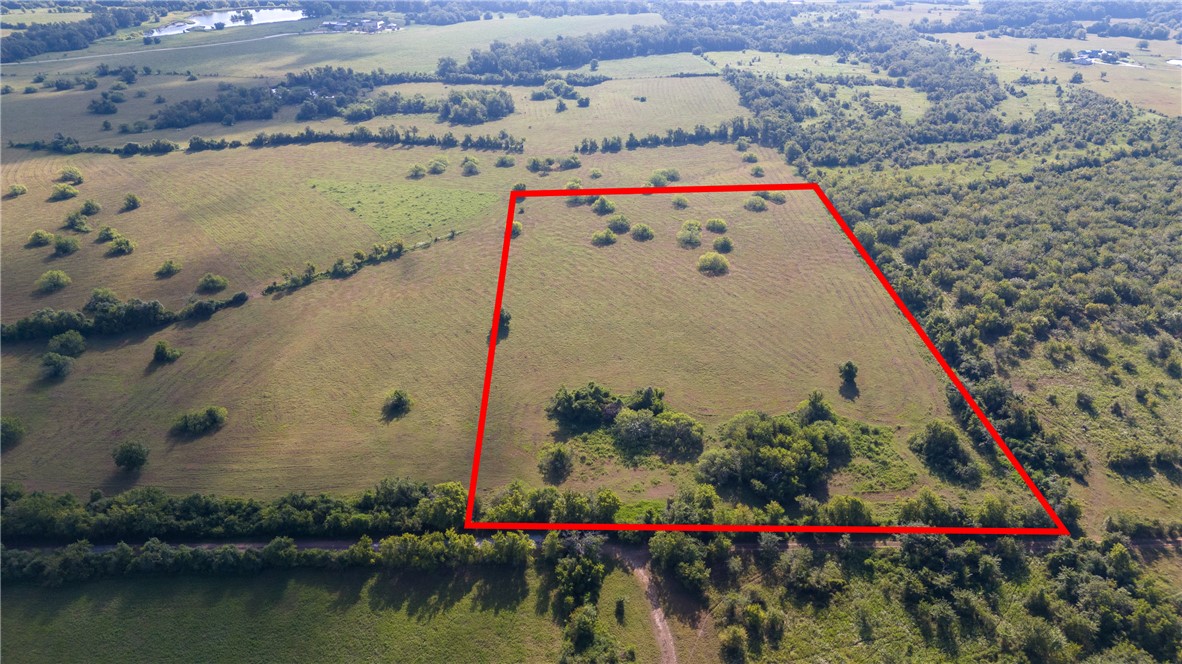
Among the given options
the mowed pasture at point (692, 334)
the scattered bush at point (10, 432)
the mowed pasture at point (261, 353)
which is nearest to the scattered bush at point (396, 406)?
the mowed pasture at point (261, 353)

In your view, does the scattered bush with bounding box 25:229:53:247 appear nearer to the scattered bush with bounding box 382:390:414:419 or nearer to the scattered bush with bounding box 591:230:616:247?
the scattered bush with bounding box 382:390:414:419

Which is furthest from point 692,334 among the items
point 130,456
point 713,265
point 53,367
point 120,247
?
point 120,247

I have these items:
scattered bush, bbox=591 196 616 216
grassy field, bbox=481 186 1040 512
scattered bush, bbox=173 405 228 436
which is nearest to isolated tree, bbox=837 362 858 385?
grassy field, bbox=481 186 1040 512

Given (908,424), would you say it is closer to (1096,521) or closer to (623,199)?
(1096,521)

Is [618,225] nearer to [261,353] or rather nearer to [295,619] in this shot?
[261,353]

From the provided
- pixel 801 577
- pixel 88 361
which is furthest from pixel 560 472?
pixel 88 361
